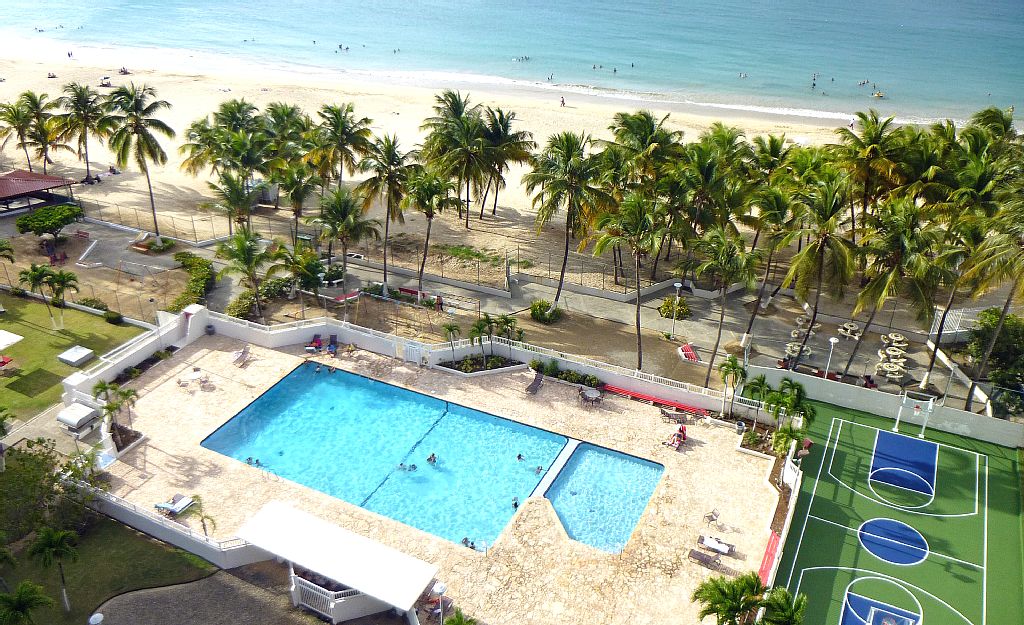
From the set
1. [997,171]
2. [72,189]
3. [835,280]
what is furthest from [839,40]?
[72,189]

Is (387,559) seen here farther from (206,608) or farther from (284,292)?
(284,292)

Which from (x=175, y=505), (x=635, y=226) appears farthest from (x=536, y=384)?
(x=175, y=505)

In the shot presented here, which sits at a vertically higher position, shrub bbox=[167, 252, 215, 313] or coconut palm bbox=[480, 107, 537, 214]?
coconut palm bbox=[480, 107, 537, 214]

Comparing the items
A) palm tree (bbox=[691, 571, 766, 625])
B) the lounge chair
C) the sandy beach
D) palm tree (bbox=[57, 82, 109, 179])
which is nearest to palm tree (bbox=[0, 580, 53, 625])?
palm tree (bbox=[691, 571, 766, 625])

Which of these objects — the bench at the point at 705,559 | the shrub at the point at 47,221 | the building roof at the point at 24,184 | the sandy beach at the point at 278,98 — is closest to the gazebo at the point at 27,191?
the building roof at the point at 24,184

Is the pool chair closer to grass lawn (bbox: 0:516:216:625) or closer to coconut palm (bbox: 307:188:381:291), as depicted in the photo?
grass lawn (bbox: 0:516:216:625)
